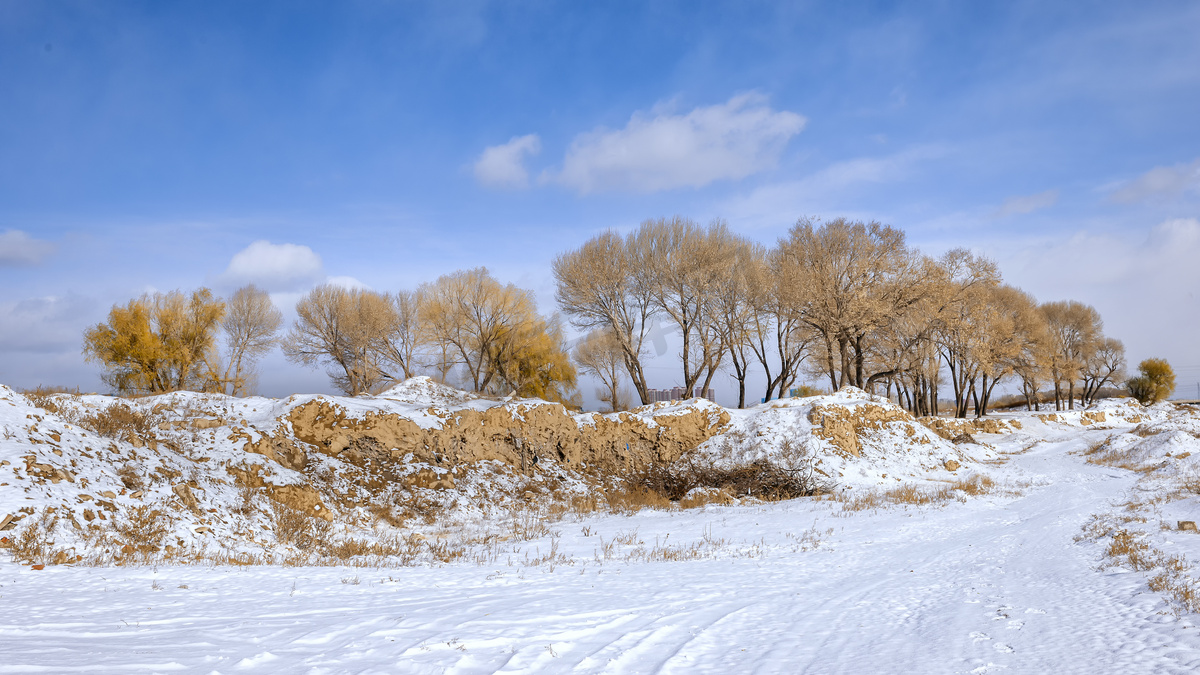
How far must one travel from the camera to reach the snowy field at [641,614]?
160 inches

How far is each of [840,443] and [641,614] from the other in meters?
15.4

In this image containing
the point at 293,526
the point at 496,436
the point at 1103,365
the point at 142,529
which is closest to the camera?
the point at 142,529

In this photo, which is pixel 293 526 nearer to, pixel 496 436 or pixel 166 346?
pixel 496 436

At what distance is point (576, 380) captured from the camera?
48969 millimetres

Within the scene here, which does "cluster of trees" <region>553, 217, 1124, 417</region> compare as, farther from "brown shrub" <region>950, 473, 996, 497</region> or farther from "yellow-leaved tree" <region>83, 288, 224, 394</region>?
"yellow-leaved tree" <region>83, 288, 224, 394</region>

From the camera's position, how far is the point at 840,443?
753 inches

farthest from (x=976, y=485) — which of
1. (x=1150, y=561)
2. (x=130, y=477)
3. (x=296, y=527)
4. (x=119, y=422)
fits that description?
(x=119, y=422)

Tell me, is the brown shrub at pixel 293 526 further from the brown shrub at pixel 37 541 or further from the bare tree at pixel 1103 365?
the bare tree at pixel 1103 365

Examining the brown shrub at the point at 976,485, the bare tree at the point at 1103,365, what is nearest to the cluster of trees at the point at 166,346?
the brown shrub at the point at 976,485

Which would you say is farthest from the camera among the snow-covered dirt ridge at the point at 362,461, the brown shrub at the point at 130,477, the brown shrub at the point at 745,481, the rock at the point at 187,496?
the brown shrub at the point at 745,481

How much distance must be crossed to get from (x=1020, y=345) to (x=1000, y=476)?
27.1 metres

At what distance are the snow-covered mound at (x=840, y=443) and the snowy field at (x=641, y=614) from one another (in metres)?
8.27

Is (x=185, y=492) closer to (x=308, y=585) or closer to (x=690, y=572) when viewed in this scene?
(x=308, y=585)

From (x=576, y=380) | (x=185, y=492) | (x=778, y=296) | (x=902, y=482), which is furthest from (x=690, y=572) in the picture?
(x=576, y=380)
